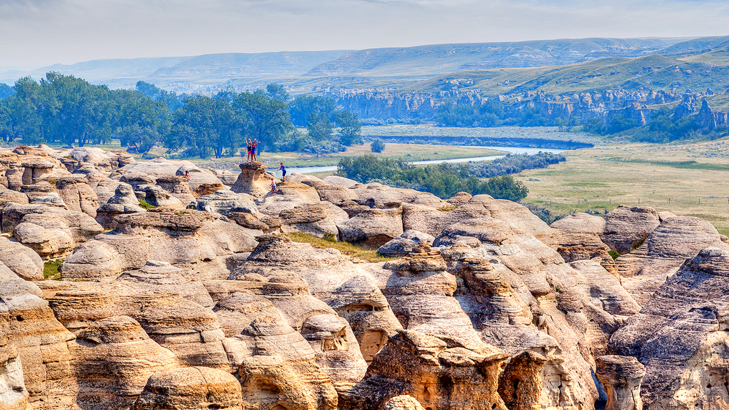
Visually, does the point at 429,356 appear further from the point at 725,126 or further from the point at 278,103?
the point at 725,126

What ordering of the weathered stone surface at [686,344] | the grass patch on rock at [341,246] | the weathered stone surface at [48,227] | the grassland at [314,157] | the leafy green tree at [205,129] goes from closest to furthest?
1. the weathered stone surface at [686,344]
2. the weathered stone surface at [48,227]
3. the grass patch on rock at [341,246]
4. the grassland at [314,157]
5. the leafy green tree at [205,129]

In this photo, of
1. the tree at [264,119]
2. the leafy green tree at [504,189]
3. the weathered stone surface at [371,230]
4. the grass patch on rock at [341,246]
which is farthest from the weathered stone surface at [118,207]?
the tree at [264,119]

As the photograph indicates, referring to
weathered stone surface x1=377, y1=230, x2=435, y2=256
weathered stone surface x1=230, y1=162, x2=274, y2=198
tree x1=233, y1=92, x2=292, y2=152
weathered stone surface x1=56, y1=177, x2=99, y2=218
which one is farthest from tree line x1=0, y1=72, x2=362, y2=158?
weathered stone surface x1=377, y1=230, x2=435, y2=256

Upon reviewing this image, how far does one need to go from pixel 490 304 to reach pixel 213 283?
12.6m

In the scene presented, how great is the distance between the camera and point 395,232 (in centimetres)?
5391

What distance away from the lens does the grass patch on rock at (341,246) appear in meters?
45.3

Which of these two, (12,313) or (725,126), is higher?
(12,313)

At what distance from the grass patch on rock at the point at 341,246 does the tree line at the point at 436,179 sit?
204 feet

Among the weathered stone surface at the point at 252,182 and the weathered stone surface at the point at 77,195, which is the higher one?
the weathered stone surface at the point at 77,195

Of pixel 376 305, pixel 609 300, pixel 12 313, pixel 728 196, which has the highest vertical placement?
pixel 12 313

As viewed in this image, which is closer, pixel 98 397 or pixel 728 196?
pixel 98 397

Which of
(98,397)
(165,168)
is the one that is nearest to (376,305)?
(98,397)

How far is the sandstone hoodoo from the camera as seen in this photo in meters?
26.5

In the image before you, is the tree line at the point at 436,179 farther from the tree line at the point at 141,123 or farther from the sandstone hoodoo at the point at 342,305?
the sandstone hoodoo at the point at 342,305
